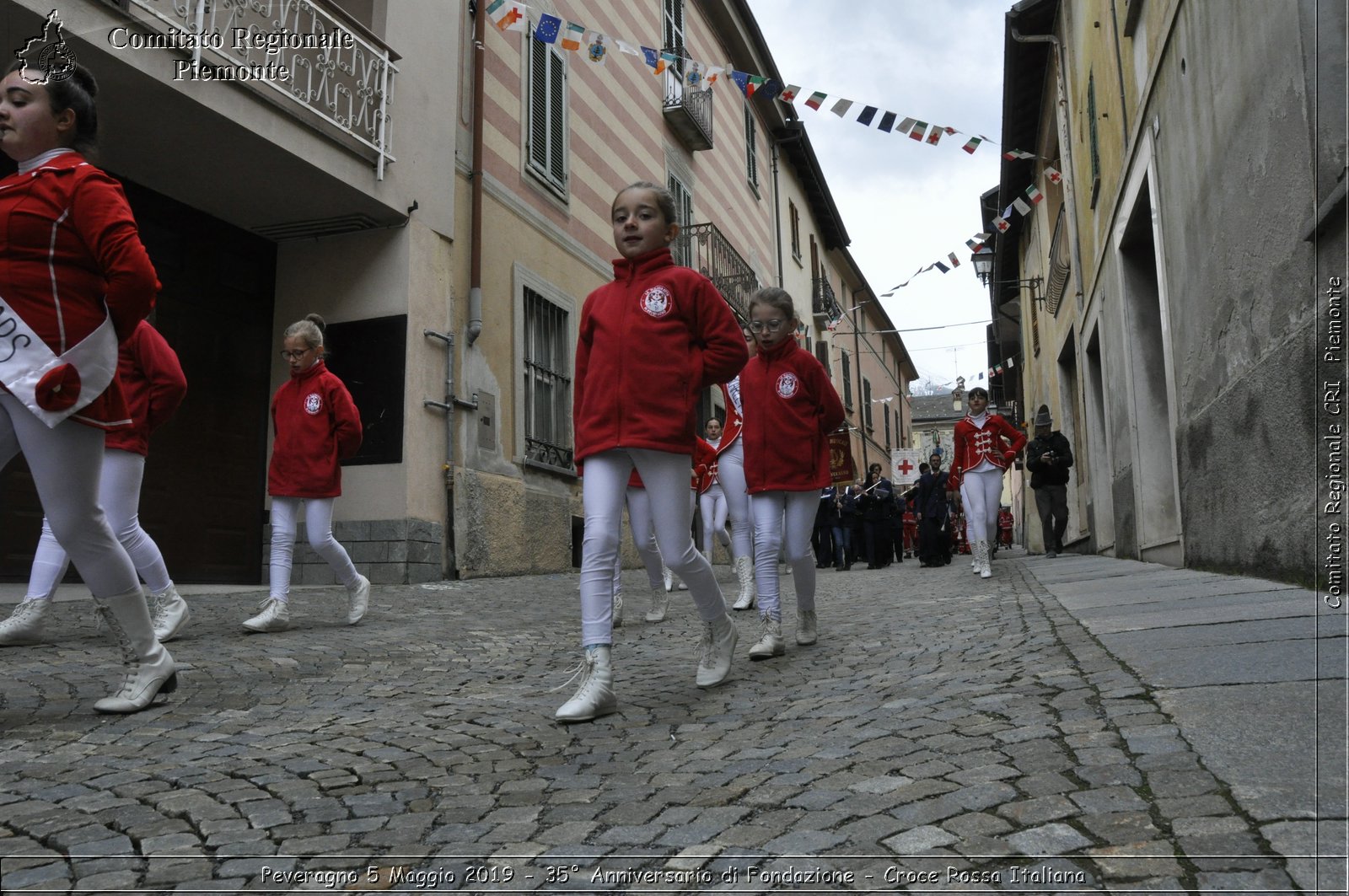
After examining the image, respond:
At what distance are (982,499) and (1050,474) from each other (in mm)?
3298

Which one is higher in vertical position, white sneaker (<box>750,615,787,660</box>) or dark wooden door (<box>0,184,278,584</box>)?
dark wooden door (<box>0,184,278,584</box>)

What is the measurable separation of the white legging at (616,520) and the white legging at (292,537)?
3057 millimetres

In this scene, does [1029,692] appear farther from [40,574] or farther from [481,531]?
[481,531]

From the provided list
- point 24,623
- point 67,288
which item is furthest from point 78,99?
→ point 24,623

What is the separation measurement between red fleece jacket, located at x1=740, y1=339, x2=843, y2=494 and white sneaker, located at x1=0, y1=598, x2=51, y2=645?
3.45 m

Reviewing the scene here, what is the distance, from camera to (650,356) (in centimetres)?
387

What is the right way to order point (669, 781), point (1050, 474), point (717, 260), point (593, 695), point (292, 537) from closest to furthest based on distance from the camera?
point (669, 781), point (593, 695), point (292, 537), point (1050, 474), point (717, 260)

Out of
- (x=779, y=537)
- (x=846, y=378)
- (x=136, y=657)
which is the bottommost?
(x=136, y=657)

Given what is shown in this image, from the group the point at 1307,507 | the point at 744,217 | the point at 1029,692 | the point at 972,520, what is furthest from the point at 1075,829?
the point at 744,217

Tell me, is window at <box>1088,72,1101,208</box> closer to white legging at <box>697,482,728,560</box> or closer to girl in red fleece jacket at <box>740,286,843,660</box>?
white legging at <box>697,482,728,560</box>

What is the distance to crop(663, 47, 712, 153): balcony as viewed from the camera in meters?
19.0

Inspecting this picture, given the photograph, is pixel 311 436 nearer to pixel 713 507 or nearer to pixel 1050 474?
pixel 713 507

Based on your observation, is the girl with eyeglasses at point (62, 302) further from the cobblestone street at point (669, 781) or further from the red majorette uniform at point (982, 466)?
the red majorette uniform at point (982, 466)

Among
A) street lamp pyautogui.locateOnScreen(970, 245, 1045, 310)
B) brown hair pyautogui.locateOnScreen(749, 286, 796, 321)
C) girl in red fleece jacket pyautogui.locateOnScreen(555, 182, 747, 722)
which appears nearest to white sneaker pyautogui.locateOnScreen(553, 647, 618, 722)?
girl in red fleece jacket pyautogui.locateOnScreen(555, 182, 747, 722)
